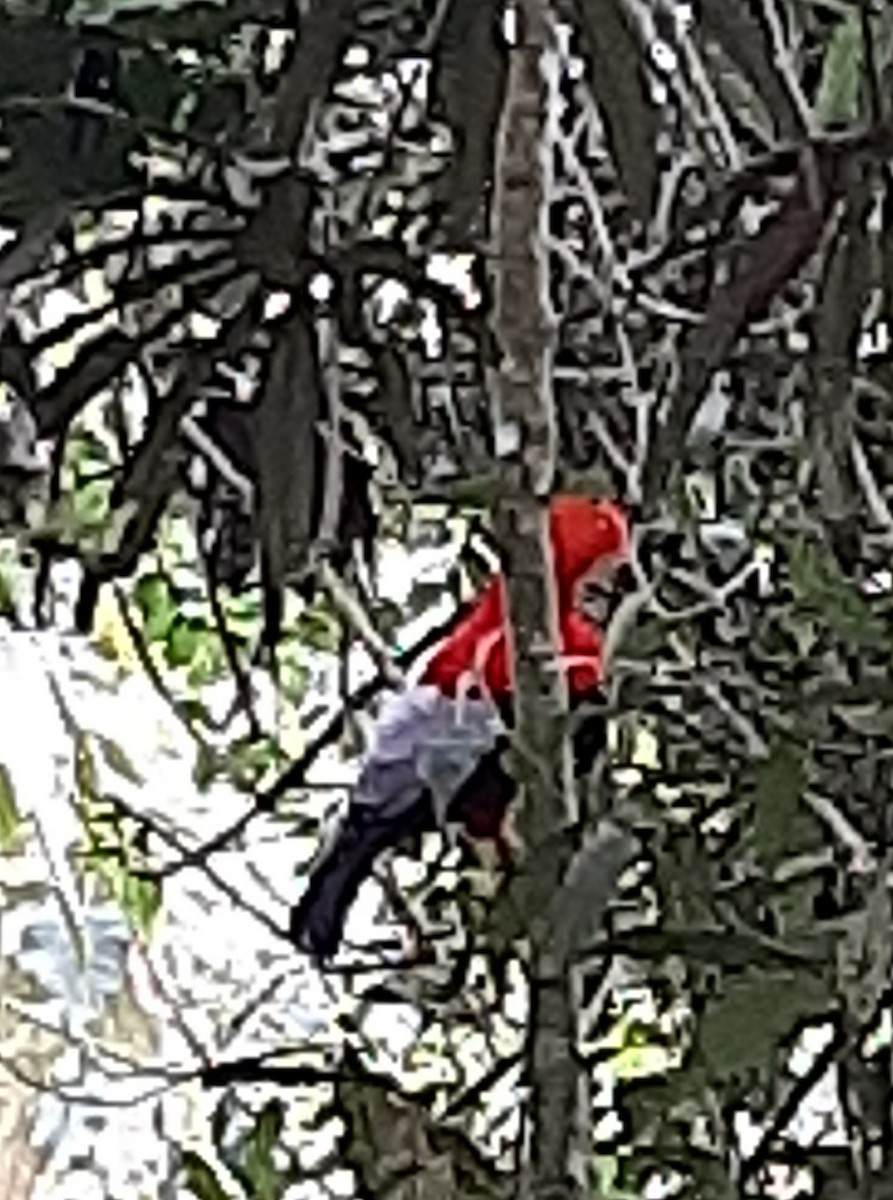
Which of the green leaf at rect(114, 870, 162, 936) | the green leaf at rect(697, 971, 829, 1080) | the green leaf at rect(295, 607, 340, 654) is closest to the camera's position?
the green leaf at rect(697, 971, 829, 1080)

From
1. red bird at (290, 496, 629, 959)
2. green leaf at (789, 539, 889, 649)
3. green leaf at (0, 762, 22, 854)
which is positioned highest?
green leaf at (789, 539, 889, 649)

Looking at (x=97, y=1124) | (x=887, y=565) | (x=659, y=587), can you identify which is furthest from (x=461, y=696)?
(x=97, y=1124)

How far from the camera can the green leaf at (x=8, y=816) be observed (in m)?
1.25

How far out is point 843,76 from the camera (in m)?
0.61

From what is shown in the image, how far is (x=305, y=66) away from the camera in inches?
22.4

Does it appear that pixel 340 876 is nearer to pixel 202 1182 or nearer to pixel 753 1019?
pixel 202 1182

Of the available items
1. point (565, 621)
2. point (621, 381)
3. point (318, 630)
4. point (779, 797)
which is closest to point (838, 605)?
point (779, 797)

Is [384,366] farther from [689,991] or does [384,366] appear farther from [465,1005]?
[465,1005]

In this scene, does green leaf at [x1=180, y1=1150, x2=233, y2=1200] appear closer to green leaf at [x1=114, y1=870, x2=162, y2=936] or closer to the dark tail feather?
the dark tail feather

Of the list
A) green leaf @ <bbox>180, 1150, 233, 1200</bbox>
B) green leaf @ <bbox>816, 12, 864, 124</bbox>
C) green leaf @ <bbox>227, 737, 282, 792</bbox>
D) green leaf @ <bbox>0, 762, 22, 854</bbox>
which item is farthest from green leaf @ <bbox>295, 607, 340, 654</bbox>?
green leaf @ <bbox>816, 12, 864, 124</bbox>

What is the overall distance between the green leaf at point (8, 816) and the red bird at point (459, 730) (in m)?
0.33

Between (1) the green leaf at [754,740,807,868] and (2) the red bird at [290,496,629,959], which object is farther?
(2) the red bird at [290,496,629,959]

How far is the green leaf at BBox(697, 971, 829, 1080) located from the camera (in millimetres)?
544

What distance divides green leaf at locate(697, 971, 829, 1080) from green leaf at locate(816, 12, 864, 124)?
0.61ft
